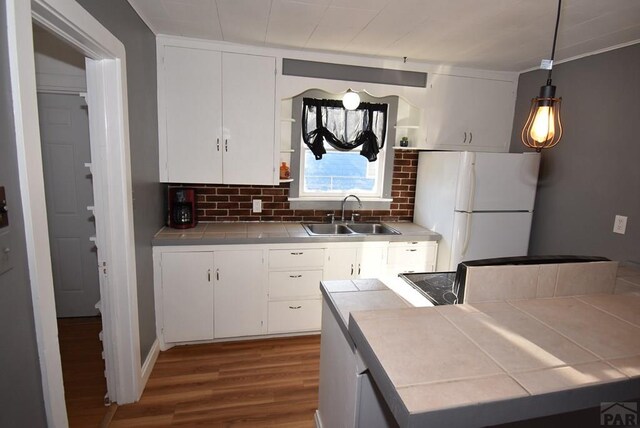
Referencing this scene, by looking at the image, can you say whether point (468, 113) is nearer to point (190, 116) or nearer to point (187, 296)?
point (190, 116)

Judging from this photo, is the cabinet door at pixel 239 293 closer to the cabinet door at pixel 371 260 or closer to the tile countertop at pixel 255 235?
the tile countertop at pixel 255 235

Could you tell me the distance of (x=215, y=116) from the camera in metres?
2.70

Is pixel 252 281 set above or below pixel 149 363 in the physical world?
above

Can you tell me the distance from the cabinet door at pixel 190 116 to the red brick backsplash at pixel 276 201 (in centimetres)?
31

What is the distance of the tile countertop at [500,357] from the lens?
2.49 ft

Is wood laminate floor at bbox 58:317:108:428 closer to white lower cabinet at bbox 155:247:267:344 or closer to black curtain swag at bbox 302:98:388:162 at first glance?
white lower cabinet at bbox 155:247:267:344

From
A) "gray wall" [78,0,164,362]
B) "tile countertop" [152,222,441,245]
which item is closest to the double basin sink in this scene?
"tile countertop" [152,222,441,245]

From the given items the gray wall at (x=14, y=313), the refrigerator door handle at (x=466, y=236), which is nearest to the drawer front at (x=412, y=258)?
the refrigerator door handle at (x=466, y=236)

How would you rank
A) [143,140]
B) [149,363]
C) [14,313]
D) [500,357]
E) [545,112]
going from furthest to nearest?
1. [149,363]
2. [143,140]
3. [545,112]
4. [14,313]
5. [500,357]

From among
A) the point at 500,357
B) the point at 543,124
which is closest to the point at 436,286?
the point at 500,357

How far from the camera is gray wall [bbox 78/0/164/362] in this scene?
1.98 m

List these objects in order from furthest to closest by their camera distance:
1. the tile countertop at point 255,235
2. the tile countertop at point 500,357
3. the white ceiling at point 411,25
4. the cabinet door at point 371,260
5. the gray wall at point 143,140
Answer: the cabinet door at point 371,260 < the tile countertop at point 255,235 < the gray wall at point 143,140 < the white ceiling at point 411,25 < the tile countertop at point 500,357

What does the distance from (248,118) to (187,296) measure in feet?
4.86

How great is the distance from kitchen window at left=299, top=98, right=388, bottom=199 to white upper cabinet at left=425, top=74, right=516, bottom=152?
469 millimetres
